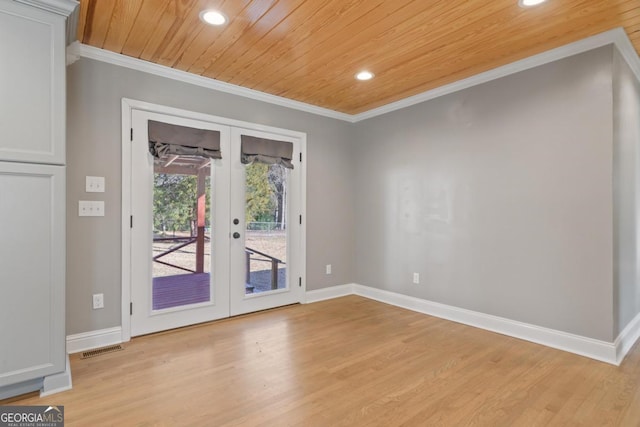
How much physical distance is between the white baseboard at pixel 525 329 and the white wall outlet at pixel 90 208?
251 cm

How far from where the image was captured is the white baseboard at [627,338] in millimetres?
2668

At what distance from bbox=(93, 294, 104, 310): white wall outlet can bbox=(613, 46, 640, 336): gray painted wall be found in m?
4.27

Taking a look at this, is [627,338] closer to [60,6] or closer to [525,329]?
[525,329]

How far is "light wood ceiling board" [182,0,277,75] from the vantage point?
228 cm

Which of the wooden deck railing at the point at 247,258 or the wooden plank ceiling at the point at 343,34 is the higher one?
the wooden plank ceiling at the point at 343,34

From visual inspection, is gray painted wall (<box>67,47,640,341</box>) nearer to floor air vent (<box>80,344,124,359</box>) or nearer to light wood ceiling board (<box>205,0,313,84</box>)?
floor air vent (<box>80,344,124,359</box>)

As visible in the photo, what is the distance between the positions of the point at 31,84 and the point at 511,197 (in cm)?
383

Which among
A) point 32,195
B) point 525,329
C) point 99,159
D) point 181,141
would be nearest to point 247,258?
point 181,141

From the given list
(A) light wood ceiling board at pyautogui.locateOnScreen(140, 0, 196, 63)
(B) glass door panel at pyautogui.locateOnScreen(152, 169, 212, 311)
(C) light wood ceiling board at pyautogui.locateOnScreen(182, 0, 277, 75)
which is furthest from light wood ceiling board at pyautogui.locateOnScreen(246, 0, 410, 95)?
(B) glass door panel at pyautogui.locateOnScreen(152, 169, 212, 311)

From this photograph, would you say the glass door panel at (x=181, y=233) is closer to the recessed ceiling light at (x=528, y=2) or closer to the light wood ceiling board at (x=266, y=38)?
the light wood ceiling board at (x=266, y=38)

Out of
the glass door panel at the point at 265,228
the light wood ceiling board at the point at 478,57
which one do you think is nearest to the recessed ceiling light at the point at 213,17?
the glass door panel at the point at 265,228

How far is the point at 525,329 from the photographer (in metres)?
3.08

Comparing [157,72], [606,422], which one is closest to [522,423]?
[606,422]

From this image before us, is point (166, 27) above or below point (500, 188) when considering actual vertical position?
above
